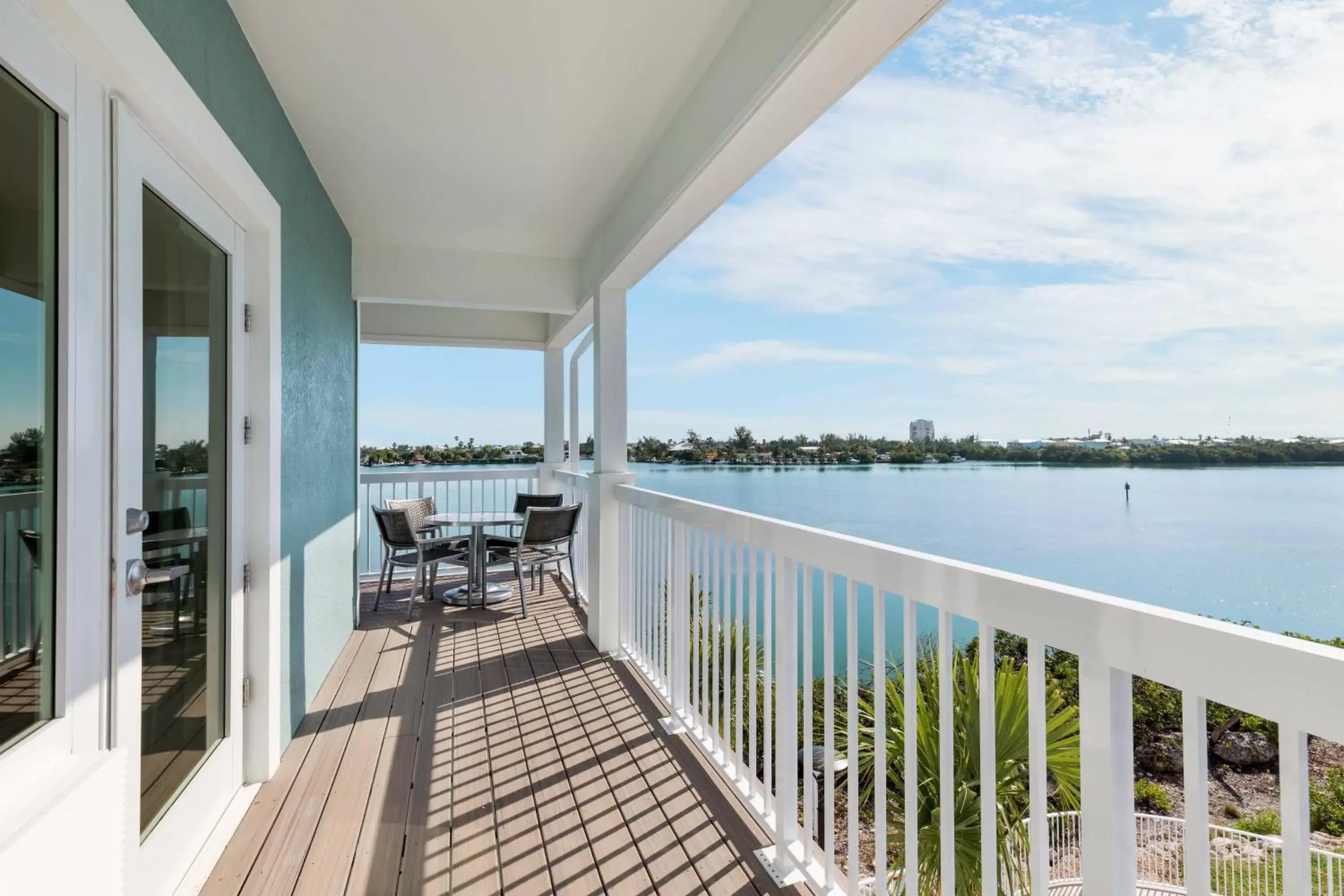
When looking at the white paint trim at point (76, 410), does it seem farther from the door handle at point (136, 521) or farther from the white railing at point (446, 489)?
the white railing at point (446, 489)

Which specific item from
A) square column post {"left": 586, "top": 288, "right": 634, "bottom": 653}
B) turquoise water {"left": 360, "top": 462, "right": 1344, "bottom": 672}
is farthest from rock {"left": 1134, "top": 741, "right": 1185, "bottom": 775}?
square column post {"left": 586, "top": 288, "right": 634, "bottom": 653}

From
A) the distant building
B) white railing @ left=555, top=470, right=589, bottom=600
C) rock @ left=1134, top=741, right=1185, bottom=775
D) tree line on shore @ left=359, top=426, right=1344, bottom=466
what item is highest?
the distant building

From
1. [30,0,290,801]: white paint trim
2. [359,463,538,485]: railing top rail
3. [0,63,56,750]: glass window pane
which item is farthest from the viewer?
[359,463,538,485]: railing top rail

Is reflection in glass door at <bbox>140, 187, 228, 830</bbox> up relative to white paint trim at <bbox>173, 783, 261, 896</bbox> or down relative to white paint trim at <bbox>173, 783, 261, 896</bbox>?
up

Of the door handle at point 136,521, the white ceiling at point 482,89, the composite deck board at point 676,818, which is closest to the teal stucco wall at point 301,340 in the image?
the white ceiling at point 482,89

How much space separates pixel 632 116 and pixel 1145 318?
4794mm

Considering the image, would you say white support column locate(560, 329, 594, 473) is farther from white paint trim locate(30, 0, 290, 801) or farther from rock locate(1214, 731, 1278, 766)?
rock locate(1214, 731, 1278, 766)

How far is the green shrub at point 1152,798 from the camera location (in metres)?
3.11

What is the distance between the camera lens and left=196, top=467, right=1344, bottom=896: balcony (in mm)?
964

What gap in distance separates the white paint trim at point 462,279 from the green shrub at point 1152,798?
459cm

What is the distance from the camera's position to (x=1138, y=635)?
936 mm

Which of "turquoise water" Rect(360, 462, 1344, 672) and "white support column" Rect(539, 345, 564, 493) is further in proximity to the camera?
"white support column" Rect(539, 345, 564, 493)

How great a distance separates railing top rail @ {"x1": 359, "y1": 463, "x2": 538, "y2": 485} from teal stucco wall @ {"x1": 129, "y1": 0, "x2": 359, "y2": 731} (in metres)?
1.88

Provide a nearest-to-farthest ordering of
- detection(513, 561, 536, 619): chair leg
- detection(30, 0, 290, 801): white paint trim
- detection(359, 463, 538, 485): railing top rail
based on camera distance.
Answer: detection(30, 0, 290, 801): white paint trim < detection(513, 561, 536, 619): chair leg < detection(359, 463, 538, 485): railing top rail
